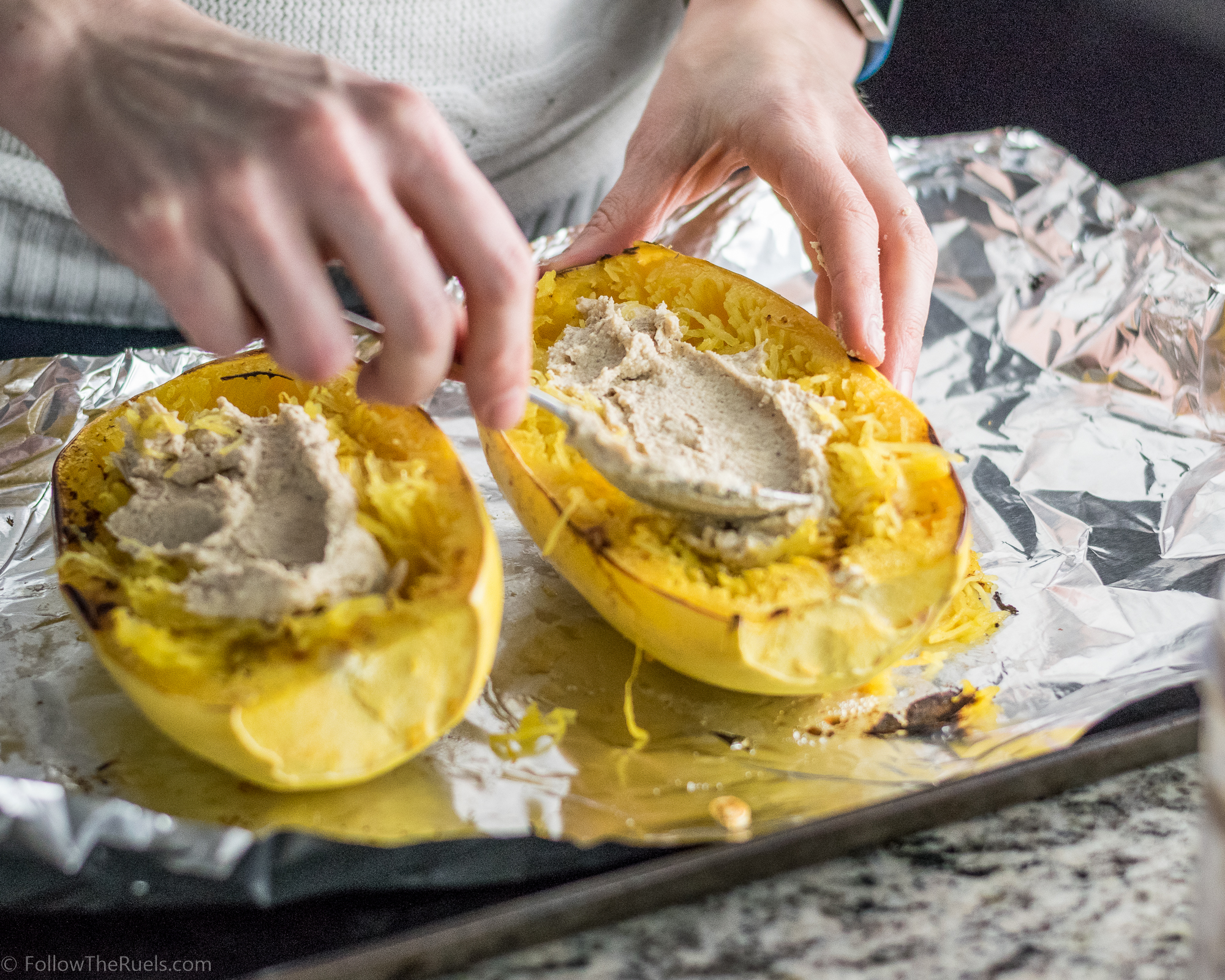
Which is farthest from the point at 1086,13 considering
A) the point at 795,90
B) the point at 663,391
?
the point at 663,391

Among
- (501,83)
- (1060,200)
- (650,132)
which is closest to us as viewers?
(650,132)

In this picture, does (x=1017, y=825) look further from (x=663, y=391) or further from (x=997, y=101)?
(x=997, y=101)

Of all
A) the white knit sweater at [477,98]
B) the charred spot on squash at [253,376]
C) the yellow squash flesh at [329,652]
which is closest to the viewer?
the yellow squash flesh at [329,652]

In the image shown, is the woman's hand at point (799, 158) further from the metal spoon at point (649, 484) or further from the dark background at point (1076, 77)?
the dark background at point (1076, 77)

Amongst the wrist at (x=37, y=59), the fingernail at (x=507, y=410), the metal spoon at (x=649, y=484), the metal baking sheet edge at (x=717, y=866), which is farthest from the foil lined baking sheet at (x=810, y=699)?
the wrist at (x=37, y=59)

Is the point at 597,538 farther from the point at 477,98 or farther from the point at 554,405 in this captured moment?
the point at 477,98

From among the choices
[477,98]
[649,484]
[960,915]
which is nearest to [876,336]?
[649,484]

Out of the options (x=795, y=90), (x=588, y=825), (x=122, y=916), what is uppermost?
(x=795, y=90)
